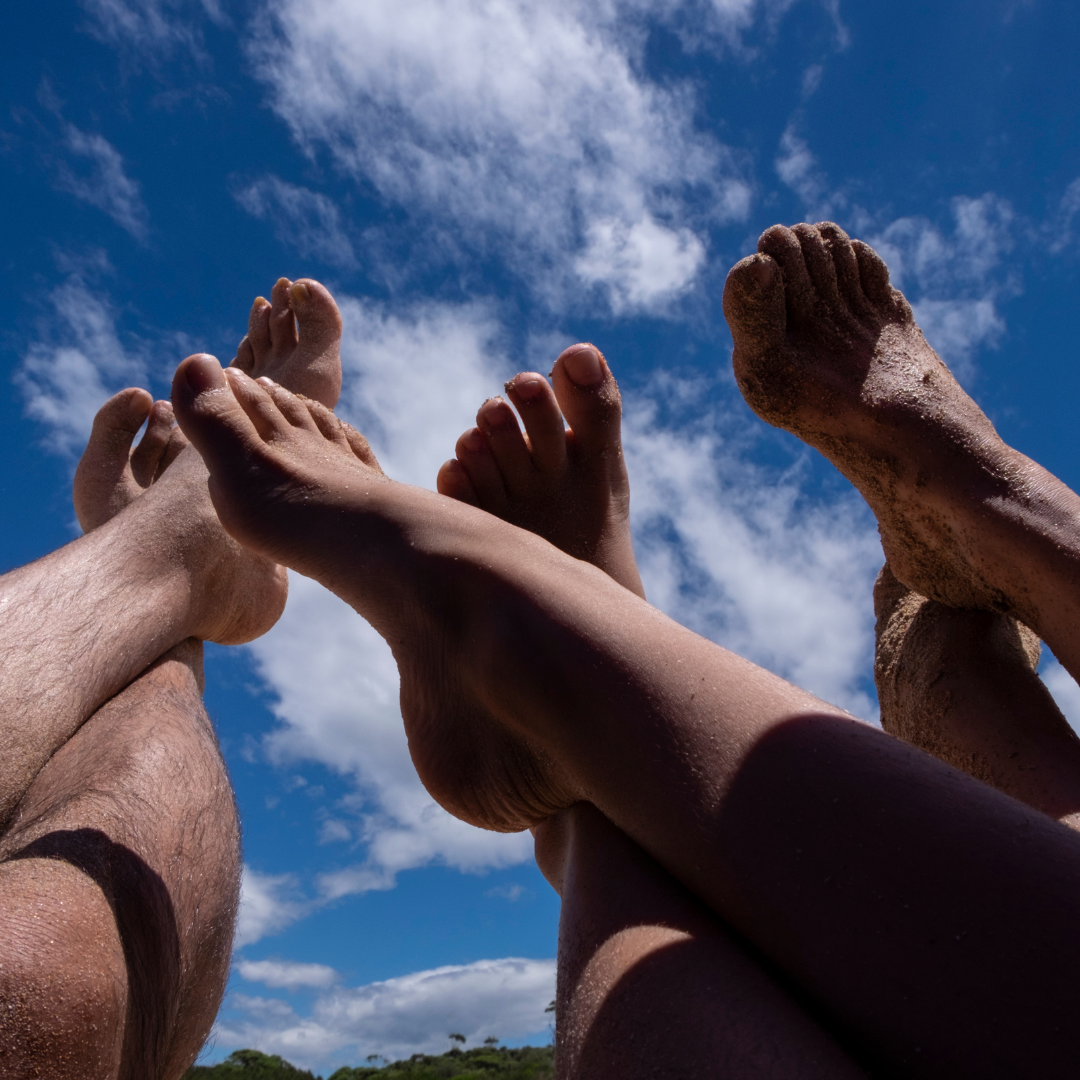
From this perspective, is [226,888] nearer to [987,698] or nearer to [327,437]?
[327,437]

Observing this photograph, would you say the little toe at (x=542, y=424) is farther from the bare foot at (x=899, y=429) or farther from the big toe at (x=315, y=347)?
the big toe at (x=315, y=347)

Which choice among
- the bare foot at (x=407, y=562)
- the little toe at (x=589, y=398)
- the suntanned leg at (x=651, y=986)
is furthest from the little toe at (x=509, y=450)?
the suntanned leg at (x=651, y=986)

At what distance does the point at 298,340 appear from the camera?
8.26 feet

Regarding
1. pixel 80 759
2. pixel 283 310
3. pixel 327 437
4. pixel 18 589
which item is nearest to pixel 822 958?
A: pixel 80 759

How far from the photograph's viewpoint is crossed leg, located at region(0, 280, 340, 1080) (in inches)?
30.4

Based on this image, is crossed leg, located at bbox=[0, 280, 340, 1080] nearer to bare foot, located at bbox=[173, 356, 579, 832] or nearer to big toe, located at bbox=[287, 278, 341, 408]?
bare foot, located at bbox=[173, 356, 579, 832]

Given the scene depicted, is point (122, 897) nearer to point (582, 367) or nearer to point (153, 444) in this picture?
point (582, 367)

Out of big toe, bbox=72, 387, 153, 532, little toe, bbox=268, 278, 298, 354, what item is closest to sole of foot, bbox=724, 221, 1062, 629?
little toe, bbox=268, 278, 298, 354

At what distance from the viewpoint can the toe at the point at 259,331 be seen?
258cm

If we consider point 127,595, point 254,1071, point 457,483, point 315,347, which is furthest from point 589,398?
point 254,1071

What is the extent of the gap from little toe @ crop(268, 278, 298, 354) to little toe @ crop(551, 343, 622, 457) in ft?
4.29

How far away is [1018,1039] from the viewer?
1.57 feet

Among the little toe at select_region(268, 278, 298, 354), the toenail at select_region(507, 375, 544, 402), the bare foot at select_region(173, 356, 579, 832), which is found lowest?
the bare foot at select_region(173, 356, 579, 832)

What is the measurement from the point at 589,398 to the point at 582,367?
6cm
